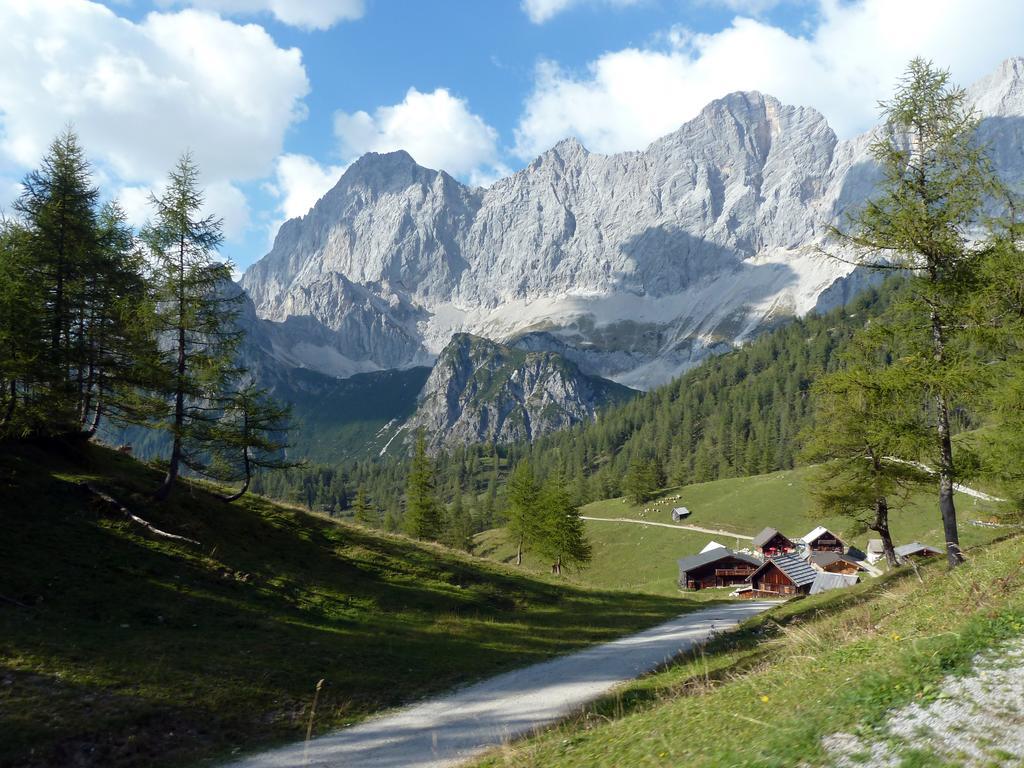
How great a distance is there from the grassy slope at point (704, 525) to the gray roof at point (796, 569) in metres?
7.41

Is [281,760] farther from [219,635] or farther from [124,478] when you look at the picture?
[124,478]

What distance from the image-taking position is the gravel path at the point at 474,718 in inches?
462

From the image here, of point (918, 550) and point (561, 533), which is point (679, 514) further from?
point (561, 533)

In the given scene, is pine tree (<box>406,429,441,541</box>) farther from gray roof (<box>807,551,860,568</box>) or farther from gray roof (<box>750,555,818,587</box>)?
gray roof (<box>807,551,860,568</box>)

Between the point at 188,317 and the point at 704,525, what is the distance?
310ft

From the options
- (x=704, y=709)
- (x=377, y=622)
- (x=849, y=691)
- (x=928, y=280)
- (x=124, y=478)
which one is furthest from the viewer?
(x=124, y=478)

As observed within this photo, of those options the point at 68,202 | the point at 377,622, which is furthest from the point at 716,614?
the point at 68,202

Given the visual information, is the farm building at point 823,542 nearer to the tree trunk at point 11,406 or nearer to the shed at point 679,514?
the shed at point 679,514

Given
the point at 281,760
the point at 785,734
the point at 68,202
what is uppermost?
the point at 68,202

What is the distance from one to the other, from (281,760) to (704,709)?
8.16 m

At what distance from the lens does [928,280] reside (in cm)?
1805

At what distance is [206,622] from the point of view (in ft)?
59.7

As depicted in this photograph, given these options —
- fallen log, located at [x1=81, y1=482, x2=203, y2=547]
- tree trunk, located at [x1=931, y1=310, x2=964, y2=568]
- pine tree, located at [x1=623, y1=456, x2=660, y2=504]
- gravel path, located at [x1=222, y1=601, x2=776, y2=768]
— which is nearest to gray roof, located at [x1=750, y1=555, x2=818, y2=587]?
gravel path, located at [x1=222, y1=601, x2=776, y2=768]

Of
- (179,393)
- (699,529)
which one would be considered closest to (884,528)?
(179,393)
